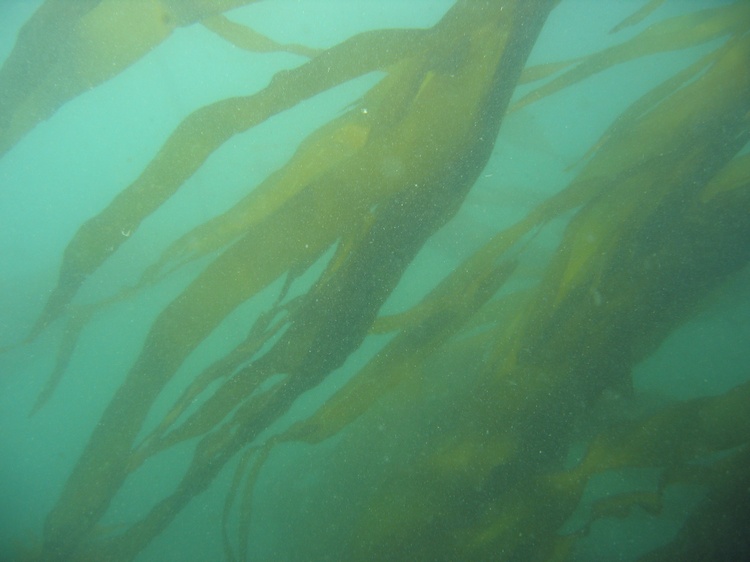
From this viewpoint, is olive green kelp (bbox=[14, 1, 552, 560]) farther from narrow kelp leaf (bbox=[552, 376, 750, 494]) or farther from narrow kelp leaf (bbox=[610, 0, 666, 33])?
narrow kelp leaf (bbox=[552, 376, 750, 494])

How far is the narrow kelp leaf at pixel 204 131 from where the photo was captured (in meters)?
1.77

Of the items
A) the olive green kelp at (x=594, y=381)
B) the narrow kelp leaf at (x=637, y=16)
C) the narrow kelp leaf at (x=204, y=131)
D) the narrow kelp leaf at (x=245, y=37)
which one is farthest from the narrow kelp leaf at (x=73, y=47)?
the narrow kelp leaf at (x=637, y=16)

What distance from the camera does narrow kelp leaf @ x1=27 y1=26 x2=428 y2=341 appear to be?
177 cm

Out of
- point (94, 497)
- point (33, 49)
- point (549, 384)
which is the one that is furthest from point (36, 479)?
point (549, 384)

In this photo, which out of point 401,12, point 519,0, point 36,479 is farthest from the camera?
point 36,479

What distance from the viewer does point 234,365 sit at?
1.82 metres

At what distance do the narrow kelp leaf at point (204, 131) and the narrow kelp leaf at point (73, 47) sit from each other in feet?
1.85

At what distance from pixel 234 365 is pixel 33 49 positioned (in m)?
1.72

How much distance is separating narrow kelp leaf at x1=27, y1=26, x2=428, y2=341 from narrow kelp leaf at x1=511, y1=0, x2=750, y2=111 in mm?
1037

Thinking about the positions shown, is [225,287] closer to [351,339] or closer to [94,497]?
[351,339]

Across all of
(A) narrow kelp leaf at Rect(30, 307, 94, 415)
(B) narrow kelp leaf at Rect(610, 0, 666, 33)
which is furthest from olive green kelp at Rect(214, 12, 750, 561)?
(A) narrow kelp leaf at Rect(30, 307, 94, 415)

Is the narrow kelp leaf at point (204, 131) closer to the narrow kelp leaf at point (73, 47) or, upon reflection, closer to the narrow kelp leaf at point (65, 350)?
the narrow kelp leaf at point (65, 350)

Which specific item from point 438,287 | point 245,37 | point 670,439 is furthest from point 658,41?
point 245,37

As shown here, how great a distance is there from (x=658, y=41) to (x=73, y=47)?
336 cm
